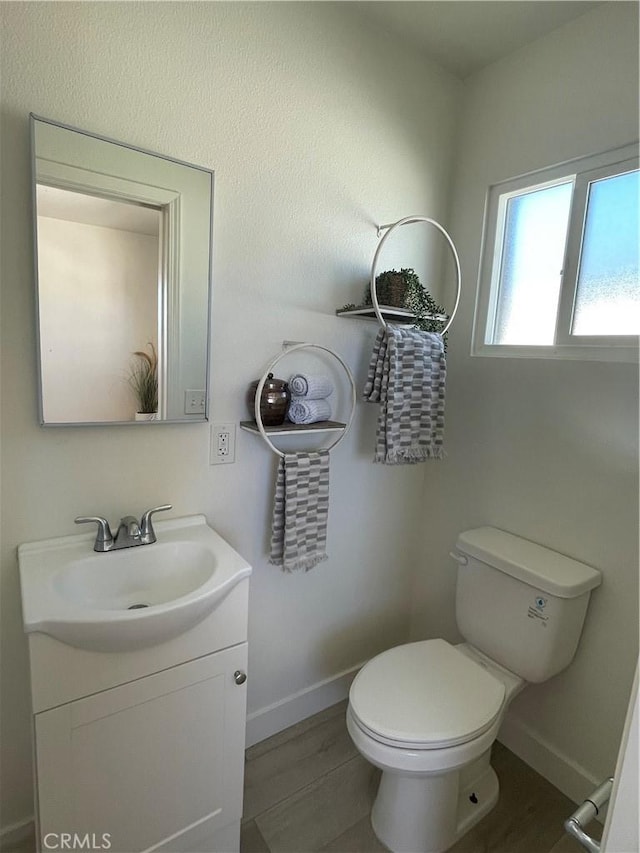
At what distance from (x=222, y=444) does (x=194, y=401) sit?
17 centimetres

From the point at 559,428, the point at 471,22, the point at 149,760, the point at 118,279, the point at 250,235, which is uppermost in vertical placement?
the point at 471,22

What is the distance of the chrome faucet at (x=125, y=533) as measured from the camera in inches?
47.5

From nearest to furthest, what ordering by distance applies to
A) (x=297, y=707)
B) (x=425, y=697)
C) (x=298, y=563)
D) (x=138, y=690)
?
(x=138, y=690)
(x=425, y=697)
(x=298, y=563)
(x=297, y=707)

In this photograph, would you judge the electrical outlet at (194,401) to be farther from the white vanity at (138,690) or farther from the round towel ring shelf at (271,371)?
the white vanity at (138,690)

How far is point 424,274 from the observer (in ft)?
6.07

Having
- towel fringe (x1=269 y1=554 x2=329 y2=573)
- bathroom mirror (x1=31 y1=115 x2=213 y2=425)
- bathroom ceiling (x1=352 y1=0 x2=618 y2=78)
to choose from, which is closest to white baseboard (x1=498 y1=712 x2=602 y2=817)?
towel fringe (x1=269 y1=554 x2=329 y2=573)

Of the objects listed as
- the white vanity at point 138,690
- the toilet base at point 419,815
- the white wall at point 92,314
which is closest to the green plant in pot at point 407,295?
the white wall at point 92,314

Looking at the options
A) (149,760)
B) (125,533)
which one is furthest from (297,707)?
(125,533)

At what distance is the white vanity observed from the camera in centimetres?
95

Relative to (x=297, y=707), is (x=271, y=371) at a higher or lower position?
higher

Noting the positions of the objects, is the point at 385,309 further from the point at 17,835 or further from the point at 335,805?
the point at 17,835

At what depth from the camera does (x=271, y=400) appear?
146 centimetres

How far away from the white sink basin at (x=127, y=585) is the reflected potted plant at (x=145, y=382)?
1.14 feet

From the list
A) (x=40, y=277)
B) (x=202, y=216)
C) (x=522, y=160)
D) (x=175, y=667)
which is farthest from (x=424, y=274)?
(x=175, y=667)
